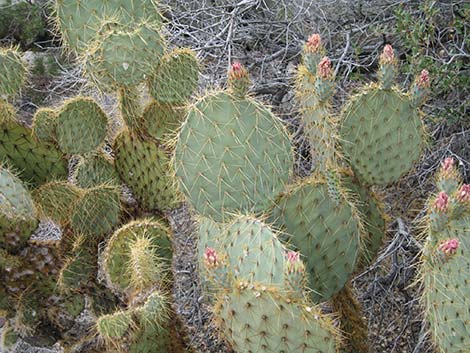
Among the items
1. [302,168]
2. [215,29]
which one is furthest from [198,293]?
A: [215,29]

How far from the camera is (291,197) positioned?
233 centimetres

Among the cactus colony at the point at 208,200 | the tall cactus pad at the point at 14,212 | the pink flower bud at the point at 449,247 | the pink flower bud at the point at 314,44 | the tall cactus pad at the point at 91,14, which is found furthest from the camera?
the tall cactus pad at the point at 91,14

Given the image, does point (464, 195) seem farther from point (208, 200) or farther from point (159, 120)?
point (159, 120)

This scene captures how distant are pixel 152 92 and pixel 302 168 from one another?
3.92 feet

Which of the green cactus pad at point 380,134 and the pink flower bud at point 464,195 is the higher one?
the pink flower bud at point 464,195

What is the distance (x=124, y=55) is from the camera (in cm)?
249

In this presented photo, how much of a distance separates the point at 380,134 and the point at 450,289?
39.3 inches

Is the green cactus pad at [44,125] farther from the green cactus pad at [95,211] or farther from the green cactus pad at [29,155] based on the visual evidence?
the green cactus pad at [95,211]

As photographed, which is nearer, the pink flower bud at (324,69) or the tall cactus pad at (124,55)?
the pink flower bud at (324,69)

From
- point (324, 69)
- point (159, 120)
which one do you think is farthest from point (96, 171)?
point (324, 69)

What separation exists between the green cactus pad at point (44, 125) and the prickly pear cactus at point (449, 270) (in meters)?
1.74

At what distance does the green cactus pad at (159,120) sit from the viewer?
292 cm

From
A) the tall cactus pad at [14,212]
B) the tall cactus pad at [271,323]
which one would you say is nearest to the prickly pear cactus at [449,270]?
the tall cactus pad at [271,323]

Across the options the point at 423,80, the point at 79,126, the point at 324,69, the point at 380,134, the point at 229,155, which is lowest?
the point at 380,134
